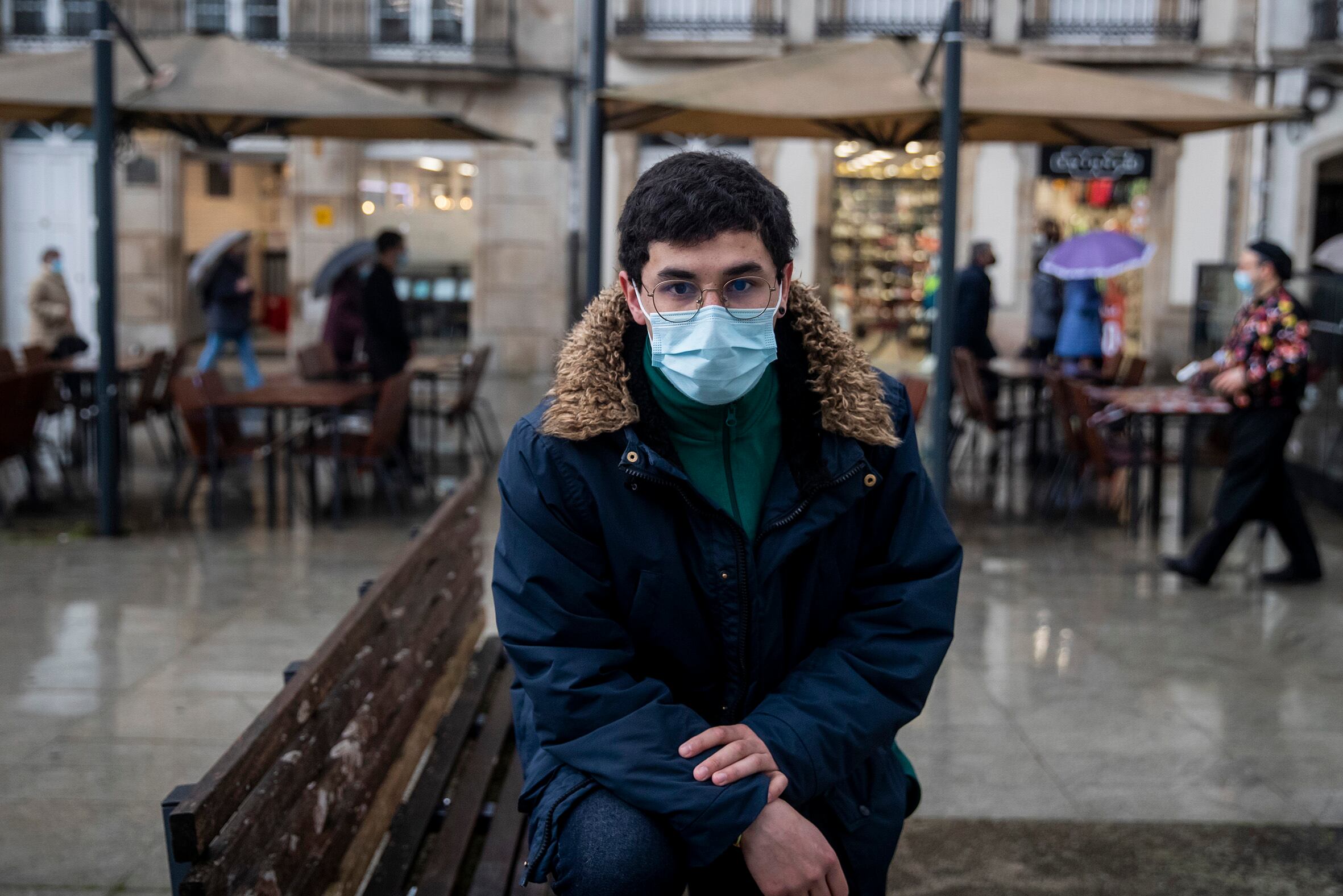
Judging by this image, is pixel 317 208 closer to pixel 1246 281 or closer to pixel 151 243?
pixel 151 243

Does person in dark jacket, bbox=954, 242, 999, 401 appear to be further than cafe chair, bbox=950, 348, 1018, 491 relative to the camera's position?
Yes

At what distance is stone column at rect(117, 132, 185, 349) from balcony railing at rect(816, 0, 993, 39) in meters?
9.38

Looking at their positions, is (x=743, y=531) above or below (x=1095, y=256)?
below

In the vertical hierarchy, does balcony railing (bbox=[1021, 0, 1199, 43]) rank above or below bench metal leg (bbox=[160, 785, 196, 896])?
above

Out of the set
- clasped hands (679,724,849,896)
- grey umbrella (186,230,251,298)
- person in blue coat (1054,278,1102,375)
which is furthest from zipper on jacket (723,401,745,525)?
grey umbrella (186,230,251,298)

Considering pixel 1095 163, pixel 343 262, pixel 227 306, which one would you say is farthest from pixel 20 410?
pixel 1095 163

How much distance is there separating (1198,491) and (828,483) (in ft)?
27.5

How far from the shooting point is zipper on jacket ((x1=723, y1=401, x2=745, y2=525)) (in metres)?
2.49

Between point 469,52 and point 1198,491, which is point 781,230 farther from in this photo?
point 469,52

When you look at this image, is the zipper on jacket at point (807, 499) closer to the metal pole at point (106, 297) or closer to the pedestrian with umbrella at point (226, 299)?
the metal pole at point (106, 297)

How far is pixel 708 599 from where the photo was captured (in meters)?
2.46

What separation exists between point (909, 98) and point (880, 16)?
1354 centimetres

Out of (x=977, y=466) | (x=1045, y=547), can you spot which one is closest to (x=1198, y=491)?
(x=977, y=466)

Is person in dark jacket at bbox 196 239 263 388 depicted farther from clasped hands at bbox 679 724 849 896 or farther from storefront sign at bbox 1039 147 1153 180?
clasped hands at bbox 679 724 849 896
